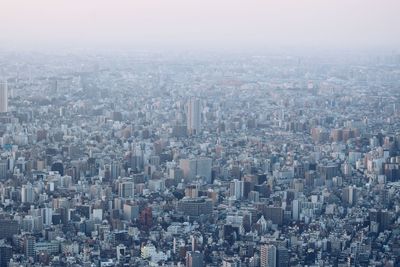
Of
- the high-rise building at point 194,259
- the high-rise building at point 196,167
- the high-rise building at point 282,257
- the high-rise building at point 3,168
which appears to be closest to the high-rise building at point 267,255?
the high-rise building at point 282,257

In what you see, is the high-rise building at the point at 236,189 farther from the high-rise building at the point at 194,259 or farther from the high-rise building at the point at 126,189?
the high-rise building at the point at 194,259

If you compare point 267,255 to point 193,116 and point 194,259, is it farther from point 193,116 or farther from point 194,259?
point 193,116

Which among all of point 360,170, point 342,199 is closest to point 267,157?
point 360,170

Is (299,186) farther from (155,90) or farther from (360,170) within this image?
(155,90)

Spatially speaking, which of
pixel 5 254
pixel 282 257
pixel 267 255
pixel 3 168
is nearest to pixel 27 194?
Result: pixel 3 168

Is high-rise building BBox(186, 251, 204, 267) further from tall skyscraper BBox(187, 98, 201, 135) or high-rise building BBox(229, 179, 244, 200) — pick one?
tall skyscraper BBox(187, 98, 201, 135)
